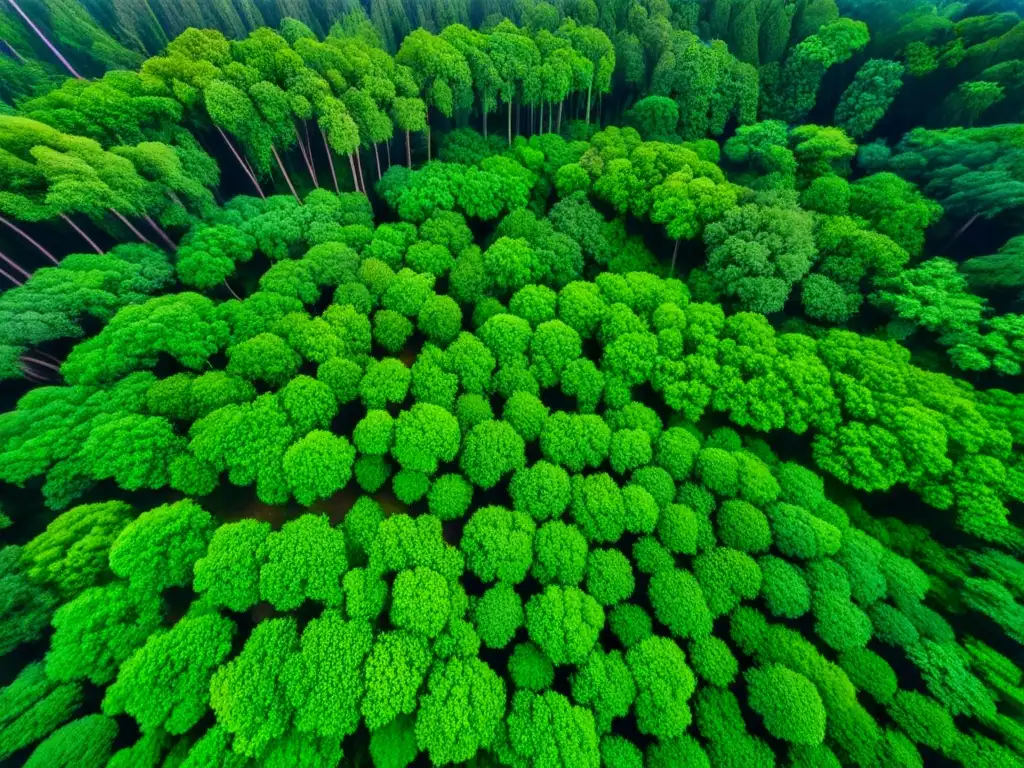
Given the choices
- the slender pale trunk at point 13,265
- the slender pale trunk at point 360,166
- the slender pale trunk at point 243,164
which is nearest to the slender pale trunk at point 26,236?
the slender pale trunk at point 13,265

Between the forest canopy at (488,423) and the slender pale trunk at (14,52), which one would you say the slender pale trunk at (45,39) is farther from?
the slender pale trunk at (14,52)

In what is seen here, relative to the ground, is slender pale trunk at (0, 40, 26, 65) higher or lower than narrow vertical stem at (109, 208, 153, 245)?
higher

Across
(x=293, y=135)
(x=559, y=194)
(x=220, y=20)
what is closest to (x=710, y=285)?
(x=559, y=194)

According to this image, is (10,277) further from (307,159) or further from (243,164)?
(307,159)

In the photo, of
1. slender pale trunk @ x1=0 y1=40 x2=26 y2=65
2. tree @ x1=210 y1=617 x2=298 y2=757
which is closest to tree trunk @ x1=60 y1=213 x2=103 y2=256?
slender pale trunk @ x1=0 y1=40 x2=26 y2=65

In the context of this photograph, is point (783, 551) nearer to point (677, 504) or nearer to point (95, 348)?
point (677, 504)

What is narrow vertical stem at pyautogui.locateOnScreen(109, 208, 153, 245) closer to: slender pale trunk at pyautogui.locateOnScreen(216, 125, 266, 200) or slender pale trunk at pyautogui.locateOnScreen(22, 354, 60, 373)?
slender pale trunk at pyautogui.locateOnScreen(216, 125, 266, 200)
